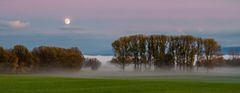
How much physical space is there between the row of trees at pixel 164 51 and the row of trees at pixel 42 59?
13.1 m

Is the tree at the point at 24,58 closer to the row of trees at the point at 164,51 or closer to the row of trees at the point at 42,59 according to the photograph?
the row of trees at the point at 42,59

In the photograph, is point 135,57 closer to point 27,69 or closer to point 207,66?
point 207,66

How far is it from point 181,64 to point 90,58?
3011 cm

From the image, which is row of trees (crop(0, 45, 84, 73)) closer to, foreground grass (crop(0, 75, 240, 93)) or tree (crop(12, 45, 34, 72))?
tree (crop(12, 45, 34, 72))

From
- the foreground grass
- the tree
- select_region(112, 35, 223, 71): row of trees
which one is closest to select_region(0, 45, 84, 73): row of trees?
the tree

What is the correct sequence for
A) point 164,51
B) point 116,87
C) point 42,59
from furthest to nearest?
point 164,51 → point 42,59 → point 116,87

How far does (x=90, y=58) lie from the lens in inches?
6043

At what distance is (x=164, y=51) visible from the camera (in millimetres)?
138375

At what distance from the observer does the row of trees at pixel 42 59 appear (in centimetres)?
12244

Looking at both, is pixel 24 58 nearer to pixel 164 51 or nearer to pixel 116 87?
pixel 164 51

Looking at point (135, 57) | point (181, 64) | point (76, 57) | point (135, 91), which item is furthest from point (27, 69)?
point (135, 91)

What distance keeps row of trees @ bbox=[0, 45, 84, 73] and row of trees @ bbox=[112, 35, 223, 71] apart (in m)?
13.1

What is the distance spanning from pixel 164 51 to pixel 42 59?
108ft

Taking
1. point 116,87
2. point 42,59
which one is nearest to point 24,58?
point 42,59
